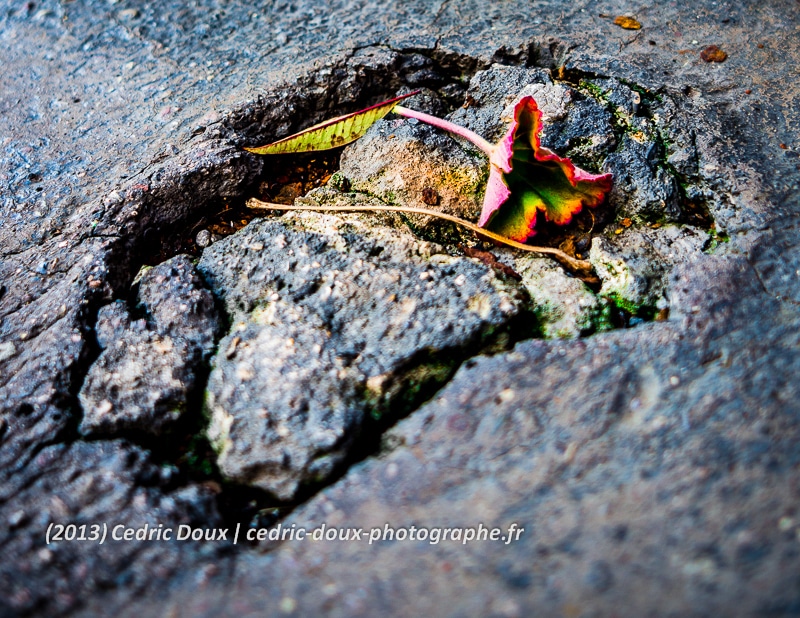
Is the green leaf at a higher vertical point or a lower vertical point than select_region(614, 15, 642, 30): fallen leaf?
higher

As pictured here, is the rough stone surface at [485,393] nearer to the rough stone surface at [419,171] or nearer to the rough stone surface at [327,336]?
the rough stone surface at [327,336]

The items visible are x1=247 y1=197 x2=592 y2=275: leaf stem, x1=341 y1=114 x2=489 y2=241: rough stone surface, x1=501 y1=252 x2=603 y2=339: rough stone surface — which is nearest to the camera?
x1=501 y1=252 x2=603 y2=339: rough stone surface

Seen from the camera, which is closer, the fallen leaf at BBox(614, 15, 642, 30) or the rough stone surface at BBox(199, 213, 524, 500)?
the rough stone surface at BBox(199, 213, 524, 500)

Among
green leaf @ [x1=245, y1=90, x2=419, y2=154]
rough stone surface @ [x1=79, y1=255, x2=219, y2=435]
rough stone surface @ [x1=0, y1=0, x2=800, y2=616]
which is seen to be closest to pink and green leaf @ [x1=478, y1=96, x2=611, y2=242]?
rough stone surface @ [x1=0, y1=0, x2=800, y2=616]

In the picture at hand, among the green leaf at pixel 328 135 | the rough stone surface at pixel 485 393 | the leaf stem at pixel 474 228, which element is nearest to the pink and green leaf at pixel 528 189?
the leaf stem at pixel 474 228

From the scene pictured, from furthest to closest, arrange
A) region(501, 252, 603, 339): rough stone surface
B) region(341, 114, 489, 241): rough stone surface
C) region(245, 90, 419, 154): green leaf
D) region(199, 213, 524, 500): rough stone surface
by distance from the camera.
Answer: region(245, 90, 419, 154): green leaf, region(341, 114, 489, 241): rough stone surface, region(501, 252, 603, 339): rough stone surface, region(199, 213, 524, 500): rough stone surface

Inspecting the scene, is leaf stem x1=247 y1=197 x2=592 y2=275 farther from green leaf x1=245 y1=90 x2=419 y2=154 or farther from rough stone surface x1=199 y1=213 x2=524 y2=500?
green leaf x1=245 y1=90 x2=419 y2=154

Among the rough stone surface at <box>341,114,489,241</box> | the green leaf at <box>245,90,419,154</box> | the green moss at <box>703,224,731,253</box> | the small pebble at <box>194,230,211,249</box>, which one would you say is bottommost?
the green moss at <box>703,224,731,253</box>
